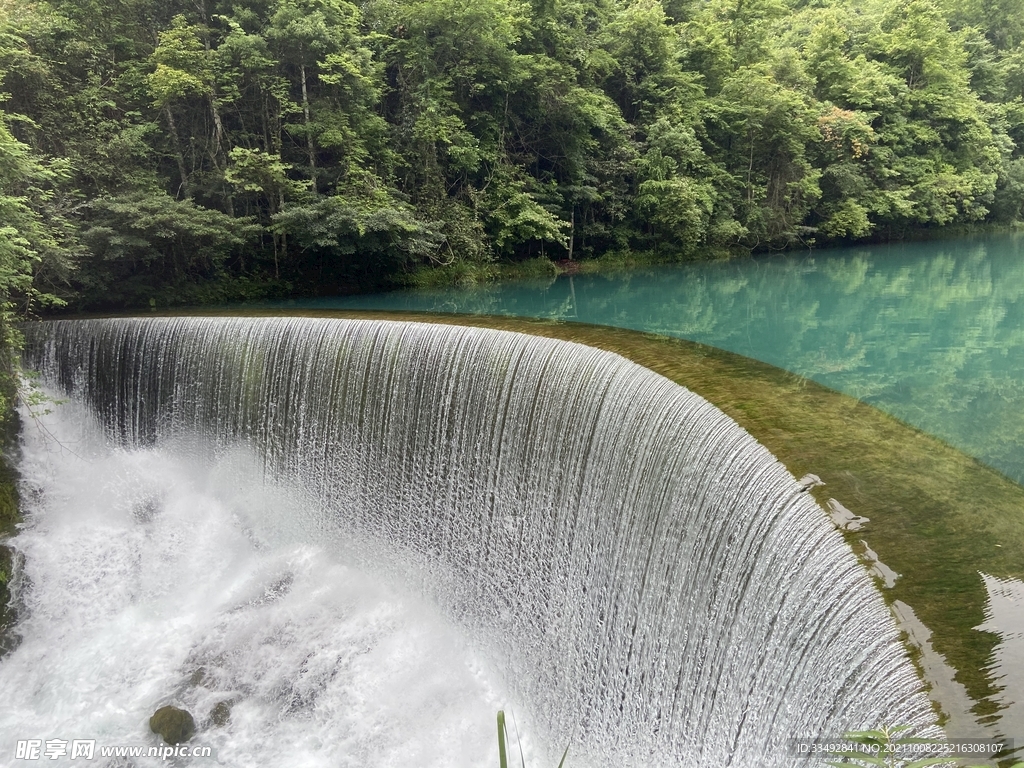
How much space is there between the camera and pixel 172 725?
16.9 ft

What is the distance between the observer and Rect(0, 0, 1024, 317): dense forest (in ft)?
32.8

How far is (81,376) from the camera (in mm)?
7949

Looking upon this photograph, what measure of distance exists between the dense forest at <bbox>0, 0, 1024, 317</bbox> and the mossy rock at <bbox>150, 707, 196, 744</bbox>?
4.26 meters

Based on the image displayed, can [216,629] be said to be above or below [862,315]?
below

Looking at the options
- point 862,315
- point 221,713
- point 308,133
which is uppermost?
point 308,133

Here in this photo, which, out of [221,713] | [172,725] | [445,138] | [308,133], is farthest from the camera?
[445,138]

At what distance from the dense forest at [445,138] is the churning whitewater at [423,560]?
2.54 m

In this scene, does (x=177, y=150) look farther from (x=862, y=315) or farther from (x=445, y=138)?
(x=862, y=315)

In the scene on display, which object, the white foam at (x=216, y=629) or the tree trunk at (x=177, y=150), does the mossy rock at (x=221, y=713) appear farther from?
the tree trunk at (x=177, y=150)

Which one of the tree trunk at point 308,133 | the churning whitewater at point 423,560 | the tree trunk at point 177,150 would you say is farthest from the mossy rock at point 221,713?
the tree trunk at point 308,133

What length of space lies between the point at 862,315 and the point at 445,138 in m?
8.35

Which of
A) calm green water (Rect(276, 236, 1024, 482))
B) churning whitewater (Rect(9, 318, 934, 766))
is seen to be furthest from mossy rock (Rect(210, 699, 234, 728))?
calm green water (Rect(276, 236, 1024, 482))

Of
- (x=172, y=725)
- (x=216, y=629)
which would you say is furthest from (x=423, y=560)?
(x=172, y=725)

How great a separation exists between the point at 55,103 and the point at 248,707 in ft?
32.0
